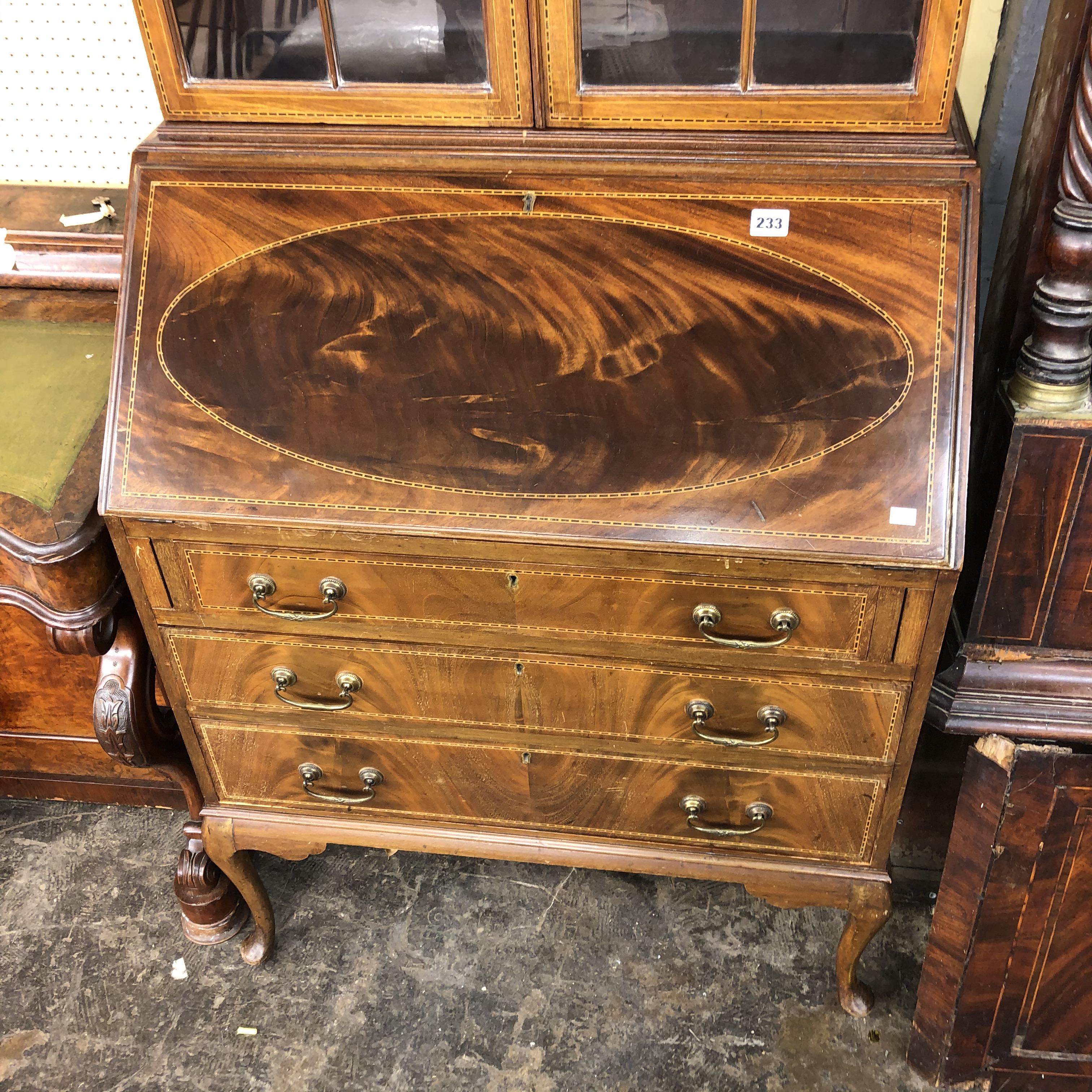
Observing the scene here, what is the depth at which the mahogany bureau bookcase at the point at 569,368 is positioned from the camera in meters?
1.45

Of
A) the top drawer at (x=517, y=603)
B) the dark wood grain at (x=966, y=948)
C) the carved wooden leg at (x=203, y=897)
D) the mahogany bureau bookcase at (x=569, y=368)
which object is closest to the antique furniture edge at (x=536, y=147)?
the mahogany bureau bookcase at (x=569, y=368)

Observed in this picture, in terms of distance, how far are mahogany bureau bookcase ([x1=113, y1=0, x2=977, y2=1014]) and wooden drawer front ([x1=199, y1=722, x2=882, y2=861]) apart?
0.09 feet

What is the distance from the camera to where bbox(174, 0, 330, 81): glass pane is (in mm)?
1516

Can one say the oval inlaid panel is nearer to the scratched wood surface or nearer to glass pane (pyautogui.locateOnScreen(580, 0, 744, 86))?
the scratched wood surface

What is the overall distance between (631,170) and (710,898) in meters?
1.61

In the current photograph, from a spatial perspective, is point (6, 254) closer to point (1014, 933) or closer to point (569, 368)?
point (569, 368)

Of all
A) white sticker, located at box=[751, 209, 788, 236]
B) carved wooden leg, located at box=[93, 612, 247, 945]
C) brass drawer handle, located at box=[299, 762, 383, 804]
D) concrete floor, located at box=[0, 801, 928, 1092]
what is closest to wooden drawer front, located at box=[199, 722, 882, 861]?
brass drawer handle, located at box=[299, 762, 383, 804]

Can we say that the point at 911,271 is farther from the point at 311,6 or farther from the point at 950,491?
the point at 311,6

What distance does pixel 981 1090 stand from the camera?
1958 millimetres

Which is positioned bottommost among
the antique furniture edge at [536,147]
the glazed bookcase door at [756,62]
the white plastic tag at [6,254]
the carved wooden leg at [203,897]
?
the carved wooden leg at [203,897]

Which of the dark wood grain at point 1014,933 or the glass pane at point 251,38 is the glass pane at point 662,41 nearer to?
the glass pane at point 251,38

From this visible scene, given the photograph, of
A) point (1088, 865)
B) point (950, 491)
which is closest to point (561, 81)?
point (950, 491)

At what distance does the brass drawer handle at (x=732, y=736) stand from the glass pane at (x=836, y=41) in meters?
0.94

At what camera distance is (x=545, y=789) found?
1844 millimetres
